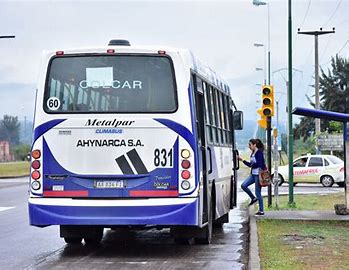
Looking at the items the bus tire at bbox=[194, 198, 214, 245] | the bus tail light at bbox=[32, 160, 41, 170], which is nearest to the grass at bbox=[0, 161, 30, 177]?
the bus tire at bbox=[194, 198, 214, 245]

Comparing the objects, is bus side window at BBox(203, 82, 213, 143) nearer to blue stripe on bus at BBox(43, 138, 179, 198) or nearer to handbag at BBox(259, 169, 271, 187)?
blue stripe on bus at BBox(43, 138, 179, 198)

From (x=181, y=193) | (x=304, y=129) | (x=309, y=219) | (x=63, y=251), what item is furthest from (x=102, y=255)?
(x=304, y=129)

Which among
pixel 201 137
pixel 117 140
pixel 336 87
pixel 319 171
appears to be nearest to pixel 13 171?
pixel 319 171

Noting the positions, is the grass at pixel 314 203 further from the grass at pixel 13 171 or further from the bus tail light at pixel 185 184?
the grass at pixel 13 171

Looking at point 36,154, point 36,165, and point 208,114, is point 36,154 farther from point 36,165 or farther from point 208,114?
point 208,114

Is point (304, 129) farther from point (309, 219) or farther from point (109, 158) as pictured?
point (109, 158)

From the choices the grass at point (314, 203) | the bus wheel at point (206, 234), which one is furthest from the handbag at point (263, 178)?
the bus wheel at point (206, 234)

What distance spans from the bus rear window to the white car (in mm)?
28694

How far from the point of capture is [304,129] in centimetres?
8869

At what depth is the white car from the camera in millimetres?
41000

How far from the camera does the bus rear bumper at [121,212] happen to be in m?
12.9

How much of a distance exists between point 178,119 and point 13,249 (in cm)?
380

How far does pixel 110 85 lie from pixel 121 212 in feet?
6.57

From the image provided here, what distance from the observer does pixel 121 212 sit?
507 inches
